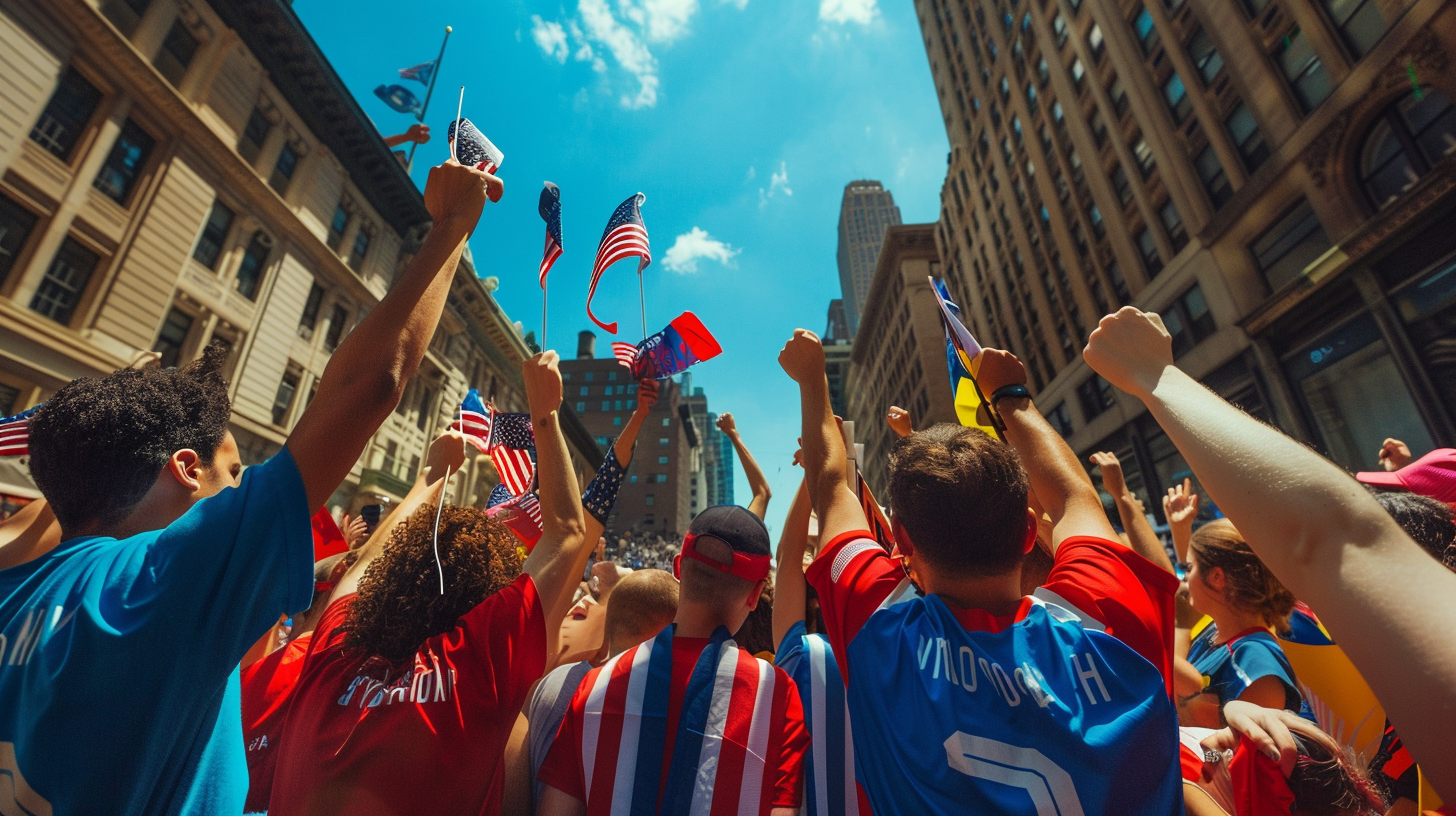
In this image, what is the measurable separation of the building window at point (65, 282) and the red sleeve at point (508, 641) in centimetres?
1869

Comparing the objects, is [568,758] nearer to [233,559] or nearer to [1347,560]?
[233,559]

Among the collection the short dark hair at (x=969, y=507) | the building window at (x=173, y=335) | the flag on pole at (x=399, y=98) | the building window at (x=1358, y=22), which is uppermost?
the flag on pole at (x=399, y=98)

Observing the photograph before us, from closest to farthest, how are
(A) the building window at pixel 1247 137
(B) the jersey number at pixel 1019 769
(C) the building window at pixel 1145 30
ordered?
(B) the jersey number at pixel 1019 769 → (A) the building window at pixel 1247 137 → (C) the building window at pixel 1145 30

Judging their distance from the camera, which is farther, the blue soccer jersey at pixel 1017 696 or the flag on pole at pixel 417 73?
the flag on pole at pixel 417 73

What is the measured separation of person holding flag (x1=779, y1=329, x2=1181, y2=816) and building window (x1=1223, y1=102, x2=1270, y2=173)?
2314 centimetres

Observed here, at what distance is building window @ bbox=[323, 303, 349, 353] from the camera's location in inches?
856

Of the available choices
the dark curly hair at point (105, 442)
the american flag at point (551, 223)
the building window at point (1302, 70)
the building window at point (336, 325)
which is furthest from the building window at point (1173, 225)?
the building window at point (336, 325)

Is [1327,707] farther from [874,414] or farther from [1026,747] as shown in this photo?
[874,414]

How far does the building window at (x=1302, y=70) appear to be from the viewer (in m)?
15.4

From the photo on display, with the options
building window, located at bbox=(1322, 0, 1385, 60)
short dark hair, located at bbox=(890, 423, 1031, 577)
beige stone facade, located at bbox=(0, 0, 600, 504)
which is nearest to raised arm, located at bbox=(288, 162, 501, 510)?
short dark hair, located at bbox=(890, 423, 1031, 577)

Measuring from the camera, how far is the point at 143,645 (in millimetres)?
1402

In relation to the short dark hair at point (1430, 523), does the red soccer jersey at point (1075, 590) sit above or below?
below

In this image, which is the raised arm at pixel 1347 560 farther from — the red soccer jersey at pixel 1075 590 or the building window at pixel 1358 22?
the building window at pixel 1358 22

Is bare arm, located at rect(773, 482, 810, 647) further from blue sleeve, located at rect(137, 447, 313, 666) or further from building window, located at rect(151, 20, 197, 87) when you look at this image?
building window, located at rect(151, 20, 197, 87)
